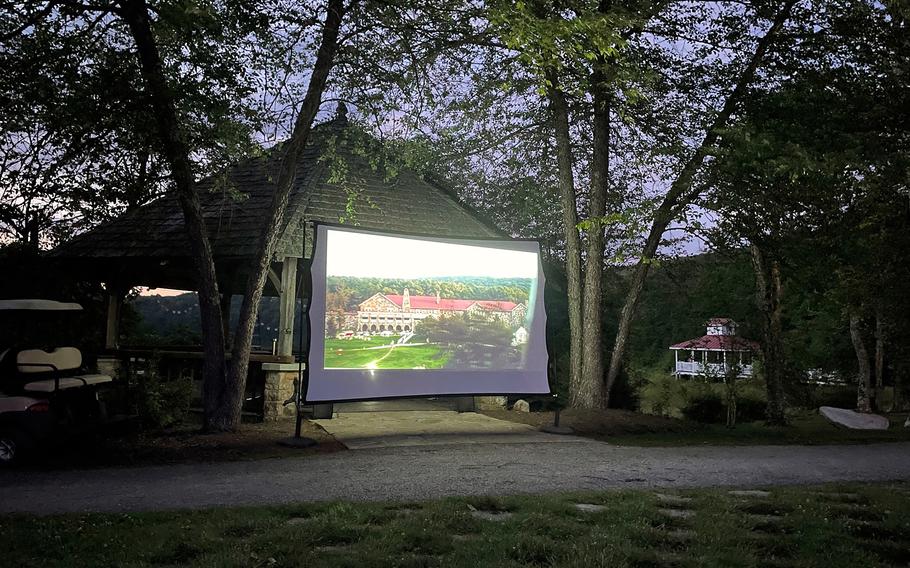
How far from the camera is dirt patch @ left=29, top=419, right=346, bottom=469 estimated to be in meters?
8.87

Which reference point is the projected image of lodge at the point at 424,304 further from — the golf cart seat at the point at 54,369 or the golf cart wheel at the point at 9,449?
the golf cart wheel at the point at 9,449

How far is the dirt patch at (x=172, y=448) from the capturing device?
8.87 m

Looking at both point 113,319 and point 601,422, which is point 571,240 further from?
point 113,319

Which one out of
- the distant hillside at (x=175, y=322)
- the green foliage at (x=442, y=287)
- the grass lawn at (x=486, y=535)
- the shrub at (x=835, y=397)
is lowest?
the shrub at (x=835, y=397)

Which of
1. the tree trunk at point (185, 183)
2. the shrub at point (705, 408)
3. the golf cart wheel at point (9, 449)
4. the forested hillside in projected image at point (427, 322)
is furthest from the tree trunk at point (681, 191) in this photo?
the golf cart wheel at point (9, 449)

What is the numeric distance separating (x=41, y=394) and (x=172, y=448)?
1.65 metres

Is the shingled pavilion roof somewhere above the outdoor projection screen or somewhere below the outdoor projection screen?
above

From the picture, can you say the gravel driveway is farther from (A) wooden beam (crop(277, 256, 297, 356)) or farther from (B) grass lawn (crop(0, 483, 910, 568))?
(A) wooden beam (crop(277, 256, 297, 356))

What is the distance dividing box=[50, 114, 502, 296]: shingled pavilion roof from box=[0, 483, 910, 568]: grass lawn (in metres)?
8.01

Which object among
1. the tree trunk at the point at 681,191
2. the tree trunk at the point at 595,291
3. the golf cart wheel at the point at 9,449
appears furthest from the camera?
the tree trunk at the point at 595,291

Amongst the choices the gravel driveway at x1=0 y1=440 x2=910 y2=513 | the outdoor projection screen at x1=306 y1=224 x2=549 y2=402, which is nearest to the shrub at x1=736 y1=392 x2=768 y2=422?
the gravel driveway at x1=0 y1=440 x2=910 y2=513

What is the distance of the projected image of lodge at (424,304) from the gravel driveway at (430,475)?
167 cm

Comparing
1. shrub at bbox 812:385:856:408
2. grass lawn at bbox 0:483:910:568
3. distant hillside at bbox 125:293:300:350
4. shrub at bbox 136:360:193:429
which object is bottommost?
shrub at bbox 812:385:856:408

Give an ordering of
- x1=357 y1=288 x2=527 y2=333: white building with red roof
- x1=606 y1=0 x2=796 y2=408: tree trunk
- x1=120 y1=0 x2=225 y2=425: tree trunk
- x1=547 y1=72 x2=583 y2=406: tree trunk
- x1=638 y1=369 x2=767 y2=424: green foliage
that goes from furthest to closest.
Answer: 1. x1=638 y1=369 x2=767 y2=424: green foliage
2. x1=547 y1=72 x2=583 y2=406: tree trunk
3. x1=606 y1=0 x2=796 y2=408: tree trunk
4. x1=357 y1=288 x2=527 y2=333: white building with red roof
5. x1=120 y1=0 x2=225 y2=425: tree trunk
